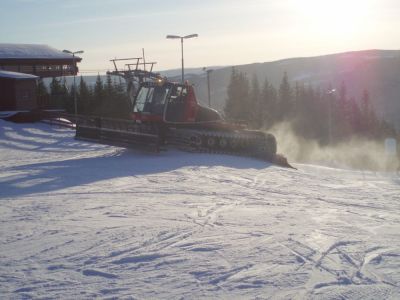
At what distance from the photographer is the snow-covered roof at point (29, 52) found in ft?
150

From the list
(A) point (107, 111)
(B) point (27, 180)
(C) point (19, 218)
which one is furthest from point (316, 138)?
(C) point (19, 218)

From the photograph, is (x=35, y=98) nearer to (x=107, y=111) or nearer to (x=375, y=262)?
(x=107, y=111)

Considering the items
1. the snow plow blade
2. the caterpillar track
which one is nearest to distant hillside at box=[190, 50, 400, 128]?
the caterpillar track

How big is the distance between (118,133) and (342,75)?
12719 cm

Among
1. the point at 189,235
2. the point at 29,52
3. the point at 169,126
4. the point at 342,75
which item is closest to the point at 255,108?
the point at 29,52

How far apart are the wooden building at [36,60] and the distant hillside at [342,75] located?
182 ft

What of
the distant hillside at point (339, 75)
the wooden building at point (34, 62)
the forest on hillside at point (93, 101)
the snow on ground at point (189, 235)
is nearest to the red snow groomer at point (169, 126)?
the snow on ground at point (189, 235)

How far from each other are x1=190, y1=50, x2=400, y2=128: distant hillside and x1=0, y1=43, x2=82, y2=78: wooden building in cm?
5549

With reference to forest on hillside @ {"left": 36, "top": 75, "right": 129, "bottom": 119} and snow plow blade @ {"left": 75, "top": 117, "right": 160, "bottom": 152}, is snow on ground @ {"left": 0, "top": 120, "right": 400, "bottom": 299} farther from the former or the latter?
forest on hillside @ {"left": 36, "top": 75, "right": 129, "bottom": 119}

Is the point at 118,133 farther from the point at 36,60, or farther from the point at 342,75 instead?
the point at 342,75

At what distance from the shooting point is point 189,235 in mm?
8164

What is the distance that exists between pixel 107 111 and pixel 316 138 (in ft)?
78.3

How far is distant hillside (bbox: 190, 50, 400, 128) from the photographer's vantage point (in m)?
119

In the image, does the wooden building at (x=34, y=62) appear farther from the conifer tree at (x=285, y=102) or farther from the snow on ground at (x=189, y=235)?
the conifer tree at (x=285, y=102)
